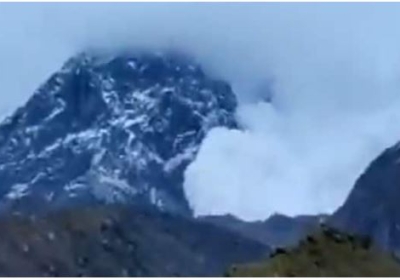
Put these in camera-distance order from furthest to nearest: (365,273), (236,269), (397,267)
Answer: (397,267), (365,273), (236,269)

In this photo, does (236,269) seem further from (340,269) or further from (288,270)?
(340,269)

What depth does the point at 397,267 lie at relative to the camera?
178375 mm

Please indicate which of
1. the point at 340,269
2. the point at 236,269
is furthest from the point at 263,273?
the point at 340,269

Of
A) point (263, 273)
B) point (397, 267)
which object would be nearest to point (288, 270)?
point (263, 273)

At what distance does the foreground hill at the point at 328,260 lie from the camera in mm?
155375

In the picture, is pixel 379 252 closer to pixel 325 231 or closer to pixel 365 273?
pixel 325 231

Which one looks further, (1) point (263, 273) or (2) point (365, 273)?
(2) point (365, 273)

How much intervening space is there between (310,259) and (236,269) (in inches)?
989

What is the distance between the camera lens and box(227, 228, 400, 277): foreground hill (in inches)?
6117

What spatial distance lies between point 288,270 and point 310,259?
50.4ft

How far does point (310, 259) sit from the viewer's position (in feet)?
557

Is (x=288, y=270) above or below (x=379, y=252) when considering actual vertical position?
below

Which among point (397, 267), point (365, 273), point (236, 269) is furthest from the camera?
point (397, 267)

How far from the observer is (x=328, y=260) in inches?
6727
